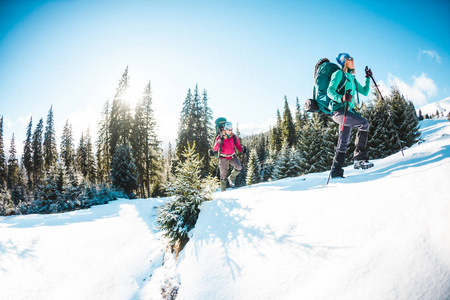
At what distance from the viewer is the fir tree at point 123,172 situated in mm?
18906

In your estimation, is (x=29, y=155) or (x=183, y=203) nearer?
(x=183, y=203)

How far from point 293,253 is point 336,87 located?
355 centimetres

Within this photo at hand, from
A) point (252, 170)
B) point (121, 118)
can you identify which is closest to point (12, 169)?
point (121, 118)

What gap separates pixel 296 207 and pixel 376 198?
1.25m

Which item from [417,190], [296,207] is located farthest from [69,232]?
[417,190]

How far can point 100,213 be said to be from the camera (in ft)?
32.2

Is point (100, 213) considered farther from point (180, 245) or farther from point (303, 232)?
point (303, 232)

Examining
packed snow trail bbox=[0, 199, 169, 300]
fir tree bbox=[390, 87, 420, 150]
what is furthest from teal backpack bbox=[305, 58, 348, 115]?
fir tree bbox=[390, 87, 420, 150]

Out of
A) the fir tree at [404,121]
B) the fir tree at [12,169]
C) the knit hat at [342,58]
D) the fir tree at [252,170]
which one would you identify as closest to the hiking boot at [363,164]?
the knit hat at [342,58]

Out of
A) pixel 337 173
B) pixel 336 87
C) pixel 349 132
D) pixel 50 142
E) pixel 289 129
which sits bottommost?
A: pixel 337 173

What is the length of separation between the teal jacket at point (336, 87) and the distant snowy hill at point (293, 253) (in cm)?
174

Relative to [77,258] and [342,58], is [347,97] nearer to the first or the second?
[342,58]

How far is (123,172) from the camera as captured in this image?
62.5 feet

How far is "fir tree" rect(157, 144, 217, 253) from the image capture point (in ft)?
17.4
